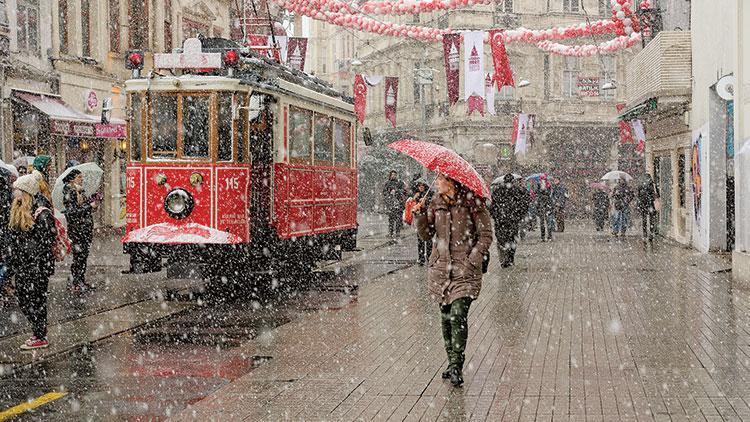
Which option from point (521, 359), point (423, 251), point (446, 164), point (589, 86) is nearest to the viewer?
point (446, 164)

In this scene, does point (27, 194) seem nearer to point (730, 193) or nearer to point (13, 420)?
point (13, 420)

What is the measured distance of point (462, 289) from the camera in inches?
339

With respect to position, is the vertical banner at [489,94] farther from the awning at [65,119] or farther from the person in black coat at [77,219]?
the person in black coat at [77,219]

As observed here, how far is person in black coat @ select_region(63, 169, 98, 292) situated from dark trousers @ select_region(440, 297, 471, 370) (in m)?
8.85

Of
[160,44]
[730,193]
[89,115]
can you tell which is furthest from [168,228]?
[160,44]

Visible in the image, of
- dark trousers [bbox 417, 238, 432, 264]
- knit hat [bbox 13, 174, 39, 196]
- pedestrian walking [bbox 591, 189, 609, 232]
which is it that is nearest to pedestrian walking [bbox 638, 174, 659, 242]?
pedestrian walking [bbox 591, 189, 609, 232]

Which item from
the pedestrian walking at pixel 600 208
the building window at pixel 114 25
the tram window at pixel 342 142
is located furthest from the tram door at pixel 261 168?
the pedestrian walking at pixel 600 208

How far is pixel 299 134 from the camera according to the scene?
55.8ft

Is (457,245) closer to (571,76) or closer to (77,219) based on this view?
(77,219)

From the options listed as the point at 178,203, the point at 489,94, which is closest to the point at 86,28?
the point at 489,94

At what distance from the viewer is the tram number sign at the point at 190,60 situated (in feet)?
50.0

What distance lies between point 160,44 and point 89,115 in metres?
5.90

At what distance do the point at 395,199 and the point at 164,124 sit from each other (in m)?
17.3

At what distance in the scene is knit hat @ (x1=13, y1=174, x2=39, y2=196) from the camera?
10.9 meters
